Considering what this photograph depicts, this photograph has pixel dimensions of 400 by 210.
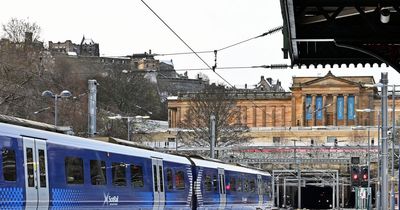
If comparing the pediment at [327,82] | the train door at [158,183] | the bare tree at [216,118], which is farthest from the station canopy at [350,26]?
the pediment at [327,82]

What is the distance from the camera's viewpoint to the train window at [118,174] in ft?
82.6

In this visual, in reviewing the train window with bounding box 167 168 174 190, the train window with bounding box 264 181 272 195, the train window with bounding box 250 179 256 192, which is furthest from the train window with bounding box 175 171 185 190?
the train window with bounding box 264 181 272 195

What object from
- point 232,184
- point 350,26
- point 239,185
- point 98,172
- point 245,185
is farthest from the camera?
point 245,185

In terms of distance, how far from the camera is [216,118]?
352 ft

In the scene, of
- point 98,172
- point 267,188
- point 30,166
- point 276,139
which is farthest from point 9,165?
point 276,139

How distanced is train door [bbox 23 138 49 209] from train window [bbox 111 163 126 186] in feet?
16.6

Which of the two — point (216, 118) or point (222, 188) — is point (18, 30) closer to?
Result: point (216, 118)

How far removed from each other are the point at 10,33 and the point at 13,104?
1912cm

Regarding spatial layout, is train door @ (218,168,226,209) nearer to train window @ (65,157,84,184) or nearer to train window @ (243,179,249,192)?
train window @ (243,179,249,192)

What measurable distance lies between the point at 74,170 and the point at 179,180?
10665 mm

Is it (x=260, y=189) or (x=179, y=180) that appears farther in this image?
(x=260, y=189)

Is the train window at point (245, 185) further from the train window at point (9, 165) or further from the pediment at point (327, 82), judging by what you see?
the pediment at point (327, 82)

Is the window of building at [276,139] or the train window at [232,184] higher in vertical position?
the train window at [232,184]

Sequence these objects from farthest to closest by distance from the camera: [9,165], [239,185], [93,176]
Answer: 1. [239,185]
2. [93,176]
3. [9,165]
